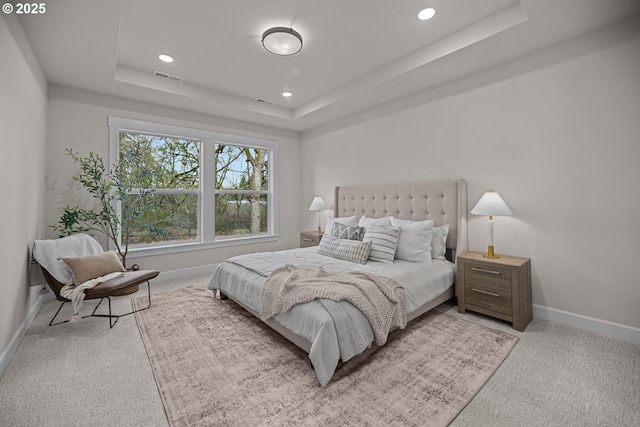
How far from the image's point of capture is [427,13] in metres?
2.40

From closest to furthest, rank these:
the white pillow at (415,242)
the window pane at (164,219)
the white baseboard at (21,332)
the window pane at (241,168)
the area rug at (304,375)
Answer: the area rug at (304,375) < the white baseboard at (21,332) < the white pillow at (415,242) < the window pane at (164,219) < the window pane at (241,168)

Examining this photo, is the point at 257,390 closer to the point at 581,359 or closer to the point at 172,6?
the point at 581,359

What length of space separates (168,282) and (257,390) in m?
2.95

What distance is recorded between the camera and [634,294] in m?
2.31

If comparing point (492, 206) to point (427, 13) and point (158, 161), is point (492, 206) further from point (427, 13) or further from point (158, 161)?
point (158, 161)

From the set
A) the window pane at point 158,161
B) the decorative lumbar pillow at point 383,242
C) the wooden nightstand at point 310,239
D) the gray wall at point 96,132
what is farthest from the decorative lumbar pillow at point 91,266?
the decorative lumbar pillow at point 383,242

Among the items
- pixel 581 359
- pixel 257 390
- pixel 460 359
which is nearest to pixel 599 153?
pixel 581 359

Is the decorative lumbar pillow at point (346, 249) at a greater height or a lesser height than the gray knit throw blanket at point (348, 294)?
greater

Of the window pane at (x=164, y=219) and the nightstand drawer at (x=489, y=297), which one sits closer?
the nightstand drawer at (x=489, y=297)

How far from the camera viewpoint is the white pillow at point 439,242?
321cm

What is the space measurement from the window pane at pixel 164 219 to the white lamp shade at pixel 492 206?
4.06 m

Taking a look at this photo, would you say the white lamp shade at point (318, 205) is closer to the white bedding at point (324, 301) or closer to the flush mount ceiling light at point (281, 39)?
the white bedding at point (324, 301)

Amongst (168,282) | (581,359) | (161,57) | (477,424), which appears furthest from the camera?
(168,282)

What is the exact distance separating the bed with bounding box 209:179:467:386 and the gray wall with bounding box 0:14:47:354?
160cm
